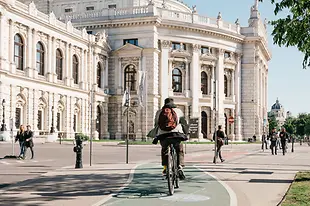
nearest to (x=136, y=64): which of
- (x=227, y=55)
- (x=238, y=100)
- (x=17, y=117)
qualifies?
(x=227, y=55)

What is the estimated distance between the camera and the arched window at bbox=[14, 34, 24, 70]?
45.0 m

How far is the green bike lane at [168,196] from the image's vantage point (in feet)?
31.6

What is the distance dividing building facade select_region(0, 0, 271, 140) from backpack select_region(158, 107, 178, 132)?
1369 inches

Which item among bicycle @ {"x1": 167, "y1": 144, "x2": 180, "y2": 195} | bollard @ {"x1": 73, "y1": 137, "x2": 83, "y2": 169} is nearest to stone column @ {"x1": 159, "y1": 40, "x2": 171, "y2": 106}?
bollard @ {"x1": 73, "y1": 137, "x2": 83, "y2": 169}

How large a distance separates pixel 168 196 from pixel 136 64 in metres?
51.8

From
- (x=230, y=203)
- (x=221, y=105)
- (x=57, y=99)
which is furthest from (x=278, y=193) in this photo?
(x=221, y=105)

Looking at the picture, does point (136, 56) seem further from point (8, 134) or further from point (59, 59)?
point (8, 134)

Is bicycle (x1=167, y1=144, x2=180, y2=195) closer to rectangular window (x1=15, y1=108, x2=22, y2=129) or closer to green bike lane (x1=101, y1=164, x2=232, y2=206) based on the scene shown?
green bike lane (x1=101, y1=164, x2=232, y2=206)

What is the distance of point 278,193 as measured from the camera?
37.0ft

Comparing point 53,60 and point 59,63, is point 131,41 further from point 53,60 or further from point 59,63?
point 53,60

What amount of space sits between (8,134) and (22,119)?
17.7 ft

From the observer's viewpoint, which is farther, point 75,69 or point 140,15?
point 140,15

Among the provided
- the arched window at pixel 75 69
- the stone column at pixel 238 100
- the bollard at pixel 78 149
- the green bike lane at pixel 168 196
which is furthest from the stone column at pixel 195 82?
the green bike lane at pixel 168 196

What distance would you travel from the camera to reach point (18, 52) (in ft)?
149
